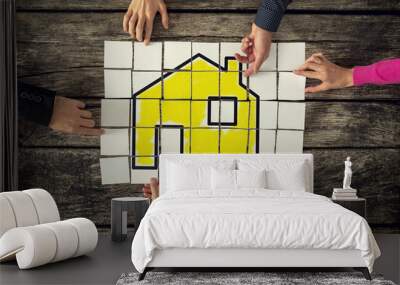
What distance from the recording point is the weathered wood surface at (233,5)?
684 centimetres

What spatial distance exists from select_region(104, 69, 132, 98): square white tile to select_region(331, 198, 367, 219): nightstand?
246cm

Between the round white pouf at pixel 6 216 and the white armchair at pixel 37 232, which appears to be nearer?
the white armchair at pixel 37 232

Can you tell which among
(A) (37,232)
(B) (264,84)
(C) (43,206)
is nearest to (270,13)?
(B) (264,84)

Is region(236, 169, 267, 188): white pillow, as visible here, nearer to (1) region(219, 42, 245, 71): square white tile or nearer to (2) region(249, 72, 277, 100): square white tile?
(2) region(249, 72, 277, 100): square white tile

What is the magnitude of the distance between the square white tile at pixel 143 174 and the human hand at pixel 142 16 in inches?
53.6

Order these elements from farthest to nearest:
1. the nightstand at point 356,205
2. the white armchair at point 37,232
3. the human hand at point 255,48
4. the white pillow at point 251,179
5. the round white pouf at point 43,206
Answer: the human hand at point 255,48
the nightstand at point 356,205
the white pillow at point 251,179
the round white pouf at point 43,206
the white armchair at point 37,232

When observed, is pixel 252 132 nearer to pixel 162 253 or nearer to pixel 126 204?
pixel 126 204

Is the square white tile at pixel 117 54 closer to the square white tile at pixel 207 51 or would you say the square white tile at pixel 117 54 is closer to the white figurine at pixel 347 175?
the square white tile at pixel 207 51

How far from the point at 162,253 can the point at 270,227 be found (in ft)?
2.60

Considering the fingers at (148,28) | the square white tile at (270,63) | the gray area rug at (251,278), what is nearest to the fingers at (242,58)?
the square white tile at (270,63)

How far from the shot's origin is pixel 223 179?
620 centimetres

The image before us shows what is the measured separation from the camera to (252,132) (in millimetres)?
6887

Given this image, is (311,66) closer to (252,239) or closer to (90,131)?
(90,131)

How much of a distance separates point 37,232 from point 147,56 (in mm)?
2656
